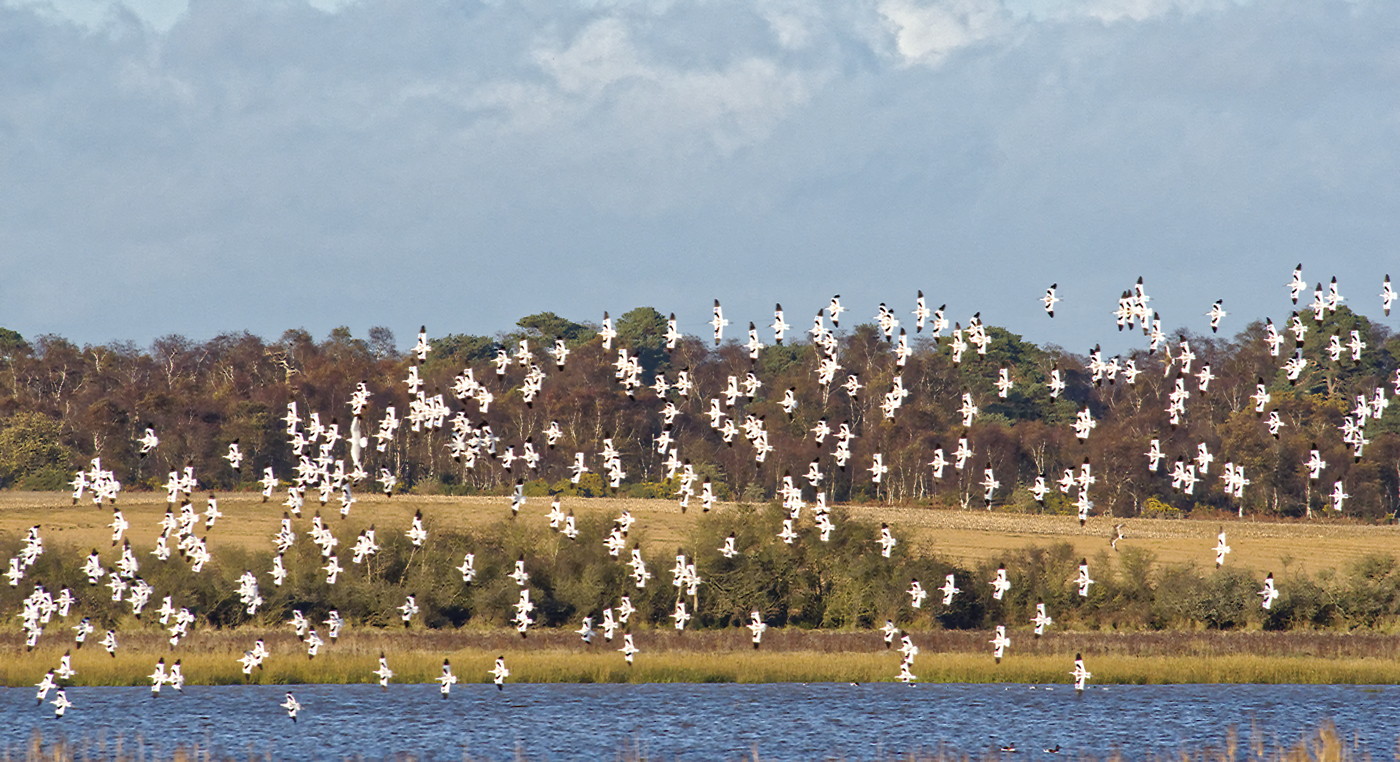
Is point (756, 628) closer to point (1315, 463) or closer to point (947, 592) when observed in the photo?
point (947, 592)

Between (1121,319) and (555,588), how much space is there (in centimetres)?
3716

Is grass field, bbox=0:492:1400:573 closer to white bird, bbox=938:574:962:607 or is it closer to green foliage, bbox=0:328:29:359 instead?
white bird, bbox=938:574:962:607

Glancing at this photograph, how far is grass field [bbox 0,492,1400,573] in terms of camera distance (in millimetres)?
103000

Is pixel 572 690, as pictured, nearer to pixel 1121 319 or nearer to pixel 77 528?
pixel 1121 319

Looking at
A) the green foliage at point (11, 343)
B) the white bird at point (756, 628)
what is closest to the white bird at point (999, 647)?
the white bird at point (756, 628)

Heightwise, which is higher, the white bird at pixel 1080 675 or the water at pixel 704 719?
the white bird at pixel 1080 675

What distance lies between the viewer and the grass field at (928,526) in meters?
103

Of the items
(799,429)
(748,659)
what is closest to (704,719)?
(748,659)

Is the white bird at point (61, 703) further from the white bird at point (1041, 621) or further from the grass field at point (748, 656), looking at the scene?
the white bird at point (1041, 621)

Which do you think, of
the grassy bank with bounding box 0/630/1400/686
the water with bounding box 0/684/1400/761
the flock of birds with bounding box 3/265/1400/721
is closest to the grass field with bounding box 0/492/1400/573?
the flock of birds with bounding box 3/265/1400/721

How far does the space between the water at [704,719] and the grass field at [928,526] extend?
30811mm

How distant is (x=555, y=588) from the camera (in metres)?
78.6

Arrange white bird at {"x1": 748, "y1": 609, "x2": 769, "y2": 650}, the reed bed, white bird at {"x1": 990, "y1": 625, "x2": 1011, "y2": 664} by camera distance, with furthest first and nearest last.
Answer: white bird at {"x1": 990, "y1": 625, "x2": 1011, "y2": 664}, white bird at {"x1": 748, "y1": 609, "x2": 769, "y2": 650}, the reed bed

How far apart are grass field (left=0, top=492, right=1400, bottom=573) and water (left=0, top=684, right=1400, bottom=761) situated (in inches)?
1213
